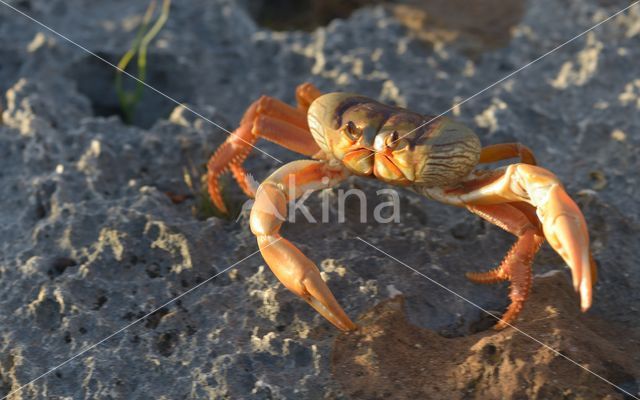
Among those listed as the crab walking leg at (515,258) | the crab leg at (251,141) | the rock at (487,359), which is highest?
the crab leg at (251,141)

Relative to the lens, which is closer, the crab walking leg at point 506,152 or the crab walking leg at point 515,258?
the crab walking leg at point 515,258

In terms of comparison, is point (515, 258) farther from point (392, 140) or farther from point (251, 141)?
point (251, 141)

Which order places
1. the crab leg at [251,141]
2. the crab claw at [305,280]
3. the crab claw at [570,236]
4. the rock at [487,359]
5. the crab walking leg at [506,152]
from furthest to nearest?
the crab leg at [251,141] → the crab walking leg at [506,152] → the crab claw at [305,280] → the rock at [487,359] → the crab claw at [570,236]

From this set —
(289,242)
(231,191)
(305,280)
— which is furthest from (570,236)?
(231,191)

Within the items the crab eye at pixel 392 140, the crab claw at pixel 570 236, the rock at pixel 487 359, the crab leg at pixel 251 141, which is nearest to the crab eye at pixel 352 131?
the crab eye at pixel 392 140

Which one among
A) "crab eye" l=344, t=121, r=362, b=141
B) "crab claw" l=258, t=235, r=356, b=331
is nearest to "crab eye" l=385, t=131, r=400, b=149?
"crab eye" l=344, t=121, r=362, b=141

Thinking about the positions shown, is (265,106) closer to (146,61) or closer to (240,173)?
(240,173)

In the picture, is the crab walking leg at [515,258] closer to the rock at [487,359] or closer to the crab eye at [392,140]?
the rock at [487,359]
